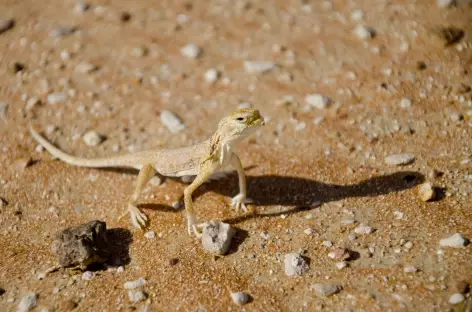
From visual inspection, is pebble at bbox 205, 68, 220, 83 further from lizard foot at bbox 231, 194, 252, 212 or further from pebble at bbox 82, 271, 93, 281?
pebble at bbox 82, 271, 93, 281

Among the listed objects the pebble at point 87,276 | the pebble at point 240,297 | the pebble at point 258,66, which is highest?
the pebble at point 258,66

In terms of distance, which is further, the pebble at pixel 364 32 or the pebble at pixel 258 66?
the pebble at pixel 364 32

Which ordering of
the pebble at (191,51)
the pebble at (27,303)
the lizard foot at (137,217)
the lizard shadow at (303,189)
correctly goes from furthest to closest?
the pebble at (191,51) → the lizard shadow at (303,189) → the lizard foot at (137,217) → the pebble at (27,303)

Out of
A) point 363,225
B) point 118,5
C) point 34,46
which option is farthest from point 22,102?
point 363,225

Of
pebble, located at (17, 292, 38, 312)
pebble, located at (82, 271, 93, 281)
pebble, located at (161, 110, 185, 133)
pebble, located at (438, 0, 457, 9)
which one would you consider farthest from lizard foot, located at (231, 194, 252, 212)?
pebble, located at (438, 0, 457, 9)

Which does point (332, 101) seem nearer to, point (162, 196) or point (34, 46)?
point (162, 196)

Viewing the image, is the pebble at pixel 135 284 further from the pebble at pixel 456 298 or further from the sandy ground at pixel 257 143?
the pebble at pixel 456 298

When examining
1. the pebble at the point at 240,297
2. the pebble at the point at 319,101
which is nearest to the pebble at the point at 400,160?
the pebble at the point at 319,101

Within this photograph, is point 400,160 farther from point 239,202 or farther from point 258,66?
point 258,66
